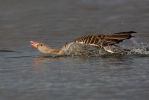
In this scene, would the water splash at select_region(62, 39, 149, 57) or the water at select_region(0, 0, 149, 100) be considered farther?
the water splash at select_region(62, 39, 149, 57)

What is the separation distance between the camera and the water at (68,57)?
7.14m

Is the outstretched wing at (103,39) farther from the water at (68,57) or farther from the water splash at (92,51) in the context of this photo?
Answer: the water at (68,57)

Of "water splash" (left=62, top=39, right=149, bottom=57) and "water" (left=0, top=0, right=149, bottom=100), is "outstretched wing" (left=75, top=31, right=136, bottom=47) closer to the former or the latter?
"water splash" (left=62, top=39, right=149, bottom=57)

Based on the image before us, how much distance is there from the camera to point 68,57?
1018 cm

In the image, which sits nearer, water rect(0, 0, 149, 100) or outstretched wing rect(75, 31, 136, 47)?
water rect(0, 0, 149, 100)

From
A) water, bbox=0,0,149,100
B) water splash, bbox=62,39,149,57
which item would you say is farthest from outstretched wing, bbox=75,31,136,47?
water, bbox=0,0,149,100

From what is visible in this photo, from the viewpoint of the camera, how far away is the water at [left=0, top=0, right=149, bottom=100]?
7141 mm

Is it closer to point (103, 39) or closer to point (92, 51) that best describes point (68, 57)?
point (92, 51)

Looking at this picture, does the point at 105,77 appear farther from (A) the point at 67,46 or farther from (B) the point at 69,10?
(B) the point at 69,10

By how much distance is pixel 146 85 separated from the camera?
→ 7.30 metres

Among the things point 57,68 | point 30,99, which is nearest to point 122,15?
point 57,68

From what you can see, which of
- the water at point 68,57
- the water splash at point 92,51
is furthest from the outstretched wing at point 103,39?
the water at point 68,57

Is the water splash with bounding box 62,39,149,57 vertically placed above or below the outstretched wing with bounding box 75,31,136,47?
below

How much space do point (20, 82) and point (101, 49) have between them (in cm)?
267
